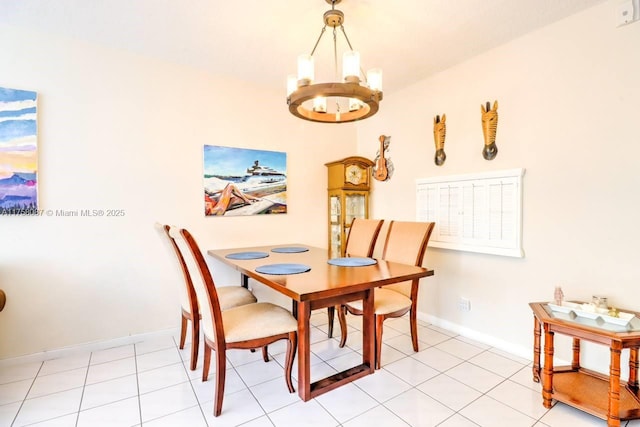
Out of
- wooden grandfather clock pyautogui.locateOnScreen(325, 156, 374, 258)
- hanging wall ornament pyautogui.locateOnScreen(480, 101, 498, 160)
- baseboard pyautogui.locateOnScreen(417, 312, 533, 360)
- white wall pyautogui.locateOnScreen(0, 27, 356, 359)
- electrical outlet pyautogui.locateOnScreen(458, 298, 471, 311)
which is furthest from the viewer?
wooden grandfather clock pyautogui.locateOnScreen(325, 156, 374, 258)

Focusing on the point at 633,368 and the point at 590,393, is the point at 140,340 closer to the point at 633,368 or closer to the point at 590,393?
the point at 590,393

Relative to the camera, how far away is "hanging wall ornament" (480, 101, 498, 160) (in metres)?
2.47

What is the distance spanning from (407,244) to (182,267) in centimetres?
168

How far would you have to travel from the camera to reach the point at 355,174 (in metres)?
3.56

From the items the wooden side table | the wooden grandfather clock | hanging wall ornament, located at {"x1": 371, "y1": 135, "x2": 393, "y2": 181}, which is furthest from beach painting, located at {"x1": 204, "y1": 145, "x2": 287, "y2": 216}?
the wooden side table

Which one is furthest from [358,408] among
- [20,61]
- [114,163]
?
[20,61]

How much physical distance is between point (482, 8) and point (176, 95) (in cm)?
245

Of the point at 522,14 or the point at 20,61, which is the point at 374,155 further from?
the point at 20,61

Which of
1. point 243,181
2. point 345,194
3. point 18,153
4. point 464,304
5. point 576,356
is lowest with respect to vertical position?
point 576,356

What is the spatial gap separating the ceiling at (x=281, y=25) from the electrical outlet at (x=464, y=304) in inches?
82.3

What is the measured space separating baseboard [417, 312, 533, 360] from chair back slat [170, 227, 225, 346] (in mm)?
2098

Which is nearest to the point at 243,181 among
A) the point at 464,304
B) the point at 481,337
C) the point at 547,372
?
the point at 464,304

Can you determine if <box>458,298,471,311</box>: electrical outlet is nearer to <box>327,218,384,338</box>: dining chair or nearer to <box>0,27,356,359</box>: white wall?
<box>327,218,384,338</box>: dining chair

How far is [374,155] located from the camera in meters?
3.68
